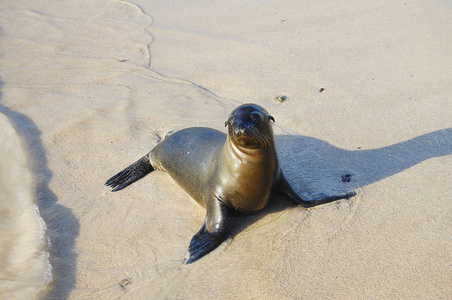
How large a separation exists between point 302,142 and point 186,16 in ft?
16.3

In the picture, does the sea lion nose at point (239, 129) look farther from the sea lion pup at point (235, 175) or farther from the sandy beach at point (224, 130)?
the sandy beach at point (224, 130)

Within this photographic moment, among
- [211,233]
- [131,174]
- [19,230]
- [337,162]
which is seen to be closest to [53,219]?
[19,230]

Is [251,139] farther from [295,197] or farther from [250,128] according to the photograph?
[295,197]

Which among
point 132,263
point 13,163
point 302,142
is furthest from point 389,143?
point 13,163

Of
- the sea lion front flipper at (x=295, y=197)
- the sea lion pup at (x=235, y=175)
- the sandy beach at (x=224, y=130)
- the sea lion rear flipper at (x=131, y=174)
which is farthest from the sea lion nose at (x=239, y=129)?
the sea lion rear flipper at (x=131, y=174)

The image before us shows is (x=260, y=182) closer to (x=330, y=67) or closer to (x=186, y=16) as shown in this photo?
(x=330, y=67)

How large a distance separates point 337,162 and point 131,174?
1.95 metres

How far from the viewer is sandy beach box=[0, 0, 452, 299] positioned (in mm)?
3289

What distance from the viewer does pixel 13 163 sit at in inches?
190

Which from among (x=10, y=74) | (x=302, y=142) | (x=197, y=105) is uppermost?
(x=302, y=142)

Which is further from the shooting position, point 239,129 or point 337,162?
point 337,162

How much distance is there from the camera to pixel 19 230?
3.92 metres

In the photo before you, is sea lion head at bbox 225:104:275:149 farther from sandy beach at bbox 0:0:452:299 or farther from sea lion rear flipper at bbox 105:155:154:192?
sea lion rear flipper at bbox 105:155:154:192

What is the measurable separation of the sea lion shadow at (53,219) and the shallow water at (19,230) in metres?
0.05
